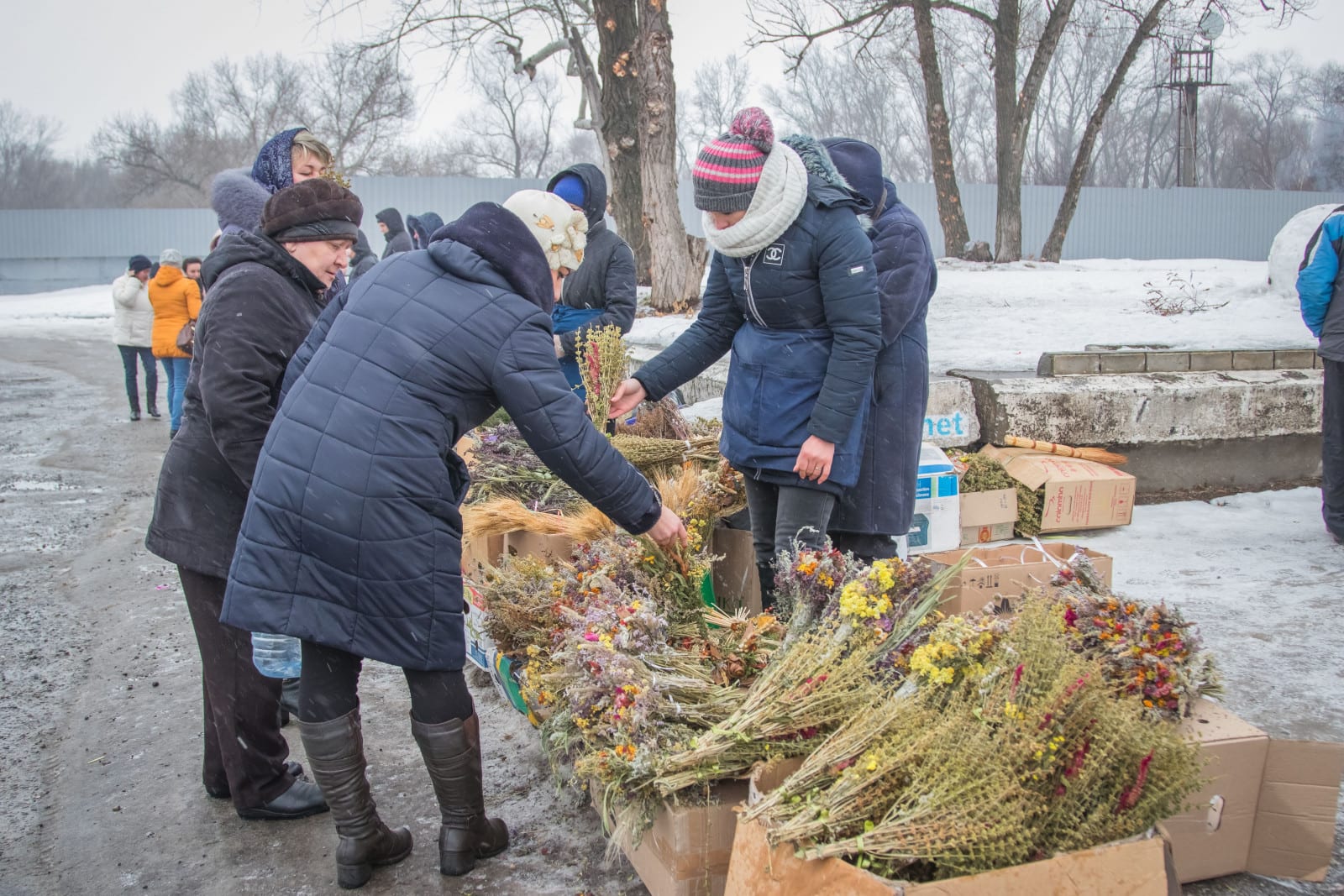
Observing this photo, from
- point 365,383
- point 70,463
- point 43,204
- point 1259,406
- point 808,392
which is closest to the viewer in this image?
point 365,383

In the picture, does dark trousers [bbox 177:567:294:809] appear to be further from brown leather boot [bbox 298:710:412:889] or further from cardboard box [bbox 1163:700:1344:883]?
cardboard box [bbox 1163:700:1344:883]

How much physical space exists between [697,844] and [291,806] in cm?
141

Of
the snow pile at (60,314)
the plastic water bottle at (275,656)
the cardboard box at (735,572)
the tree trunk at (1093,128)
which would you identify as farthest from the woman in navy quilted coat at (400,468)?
the snow pile at (60,314)

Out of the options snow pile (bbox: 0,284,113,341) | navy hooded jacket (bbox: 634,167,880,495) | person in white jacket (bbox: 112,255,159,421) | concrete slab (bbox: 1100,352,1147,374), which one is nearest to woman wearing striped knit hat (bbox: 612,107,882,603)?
navy hooded jacket (bbox: 634,167,880,495)

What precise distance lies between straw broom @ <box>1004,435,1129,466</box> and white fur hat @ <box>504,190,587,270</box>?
3413 mm

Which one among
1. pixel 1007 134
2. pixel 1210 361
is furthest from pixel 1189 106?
A: pixel 1210 361

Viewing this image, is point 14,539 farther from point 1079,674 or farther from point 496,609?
point 1079,674

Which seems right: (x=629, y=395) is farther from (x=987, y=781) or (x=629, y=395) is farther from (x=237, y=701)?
(x=987, y=781)

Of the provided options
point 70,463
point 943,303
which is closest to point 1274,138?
point 943,303

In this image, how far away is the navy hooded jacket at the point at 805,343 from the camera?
10.1 ft

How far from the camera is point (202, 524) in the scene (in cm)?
287

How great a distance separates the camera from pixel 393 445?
7.84 ft

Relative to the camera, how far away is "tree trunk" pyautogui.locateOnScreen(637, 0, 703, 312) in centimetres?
943

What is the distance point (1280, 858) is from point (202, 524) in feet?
9.34
